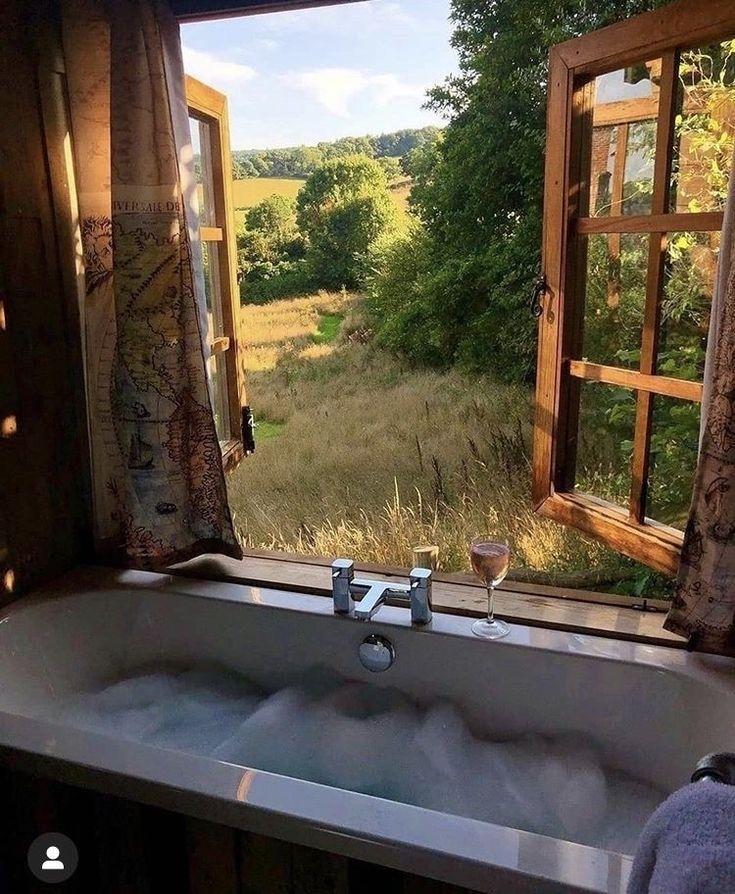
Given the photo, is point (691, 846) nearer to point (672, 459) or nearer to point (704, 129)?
point (672, 459)

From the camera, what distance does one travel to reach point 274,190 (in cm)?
317

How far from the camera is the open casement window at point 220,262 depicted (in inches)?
86.4

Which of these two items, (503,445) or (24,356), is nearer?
(24,356)

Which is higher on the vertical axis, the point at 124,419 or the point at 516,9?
the point at 516,9

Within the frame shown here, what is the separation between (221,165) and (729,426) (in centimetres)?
159

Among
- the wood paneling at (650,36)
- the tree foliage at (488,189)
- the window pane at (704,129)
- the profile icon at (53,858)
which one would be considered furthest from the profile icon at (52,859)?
the tree foliage at (488,189)

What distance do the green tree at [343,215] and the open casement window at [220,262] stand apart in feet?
3.08

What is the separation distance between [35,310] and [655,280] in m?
1.53

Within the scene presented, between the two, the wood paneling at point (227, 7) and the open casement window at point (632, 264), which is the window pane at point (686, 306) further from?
the wood paneling at point (227, 7)

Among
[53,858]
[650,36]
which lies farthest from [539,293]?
[53,858]

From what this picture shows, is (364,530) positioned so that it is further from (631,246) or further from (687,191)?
(687,191)

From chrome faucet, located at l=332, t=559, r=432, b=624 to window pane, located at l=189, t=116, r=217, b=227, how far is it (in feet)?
3.79

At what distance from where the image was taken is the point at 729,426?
1.40 meters

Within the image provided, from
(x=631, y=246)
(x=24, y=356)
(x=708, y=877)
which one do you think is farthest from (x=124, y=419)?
(x=708, y=877)
